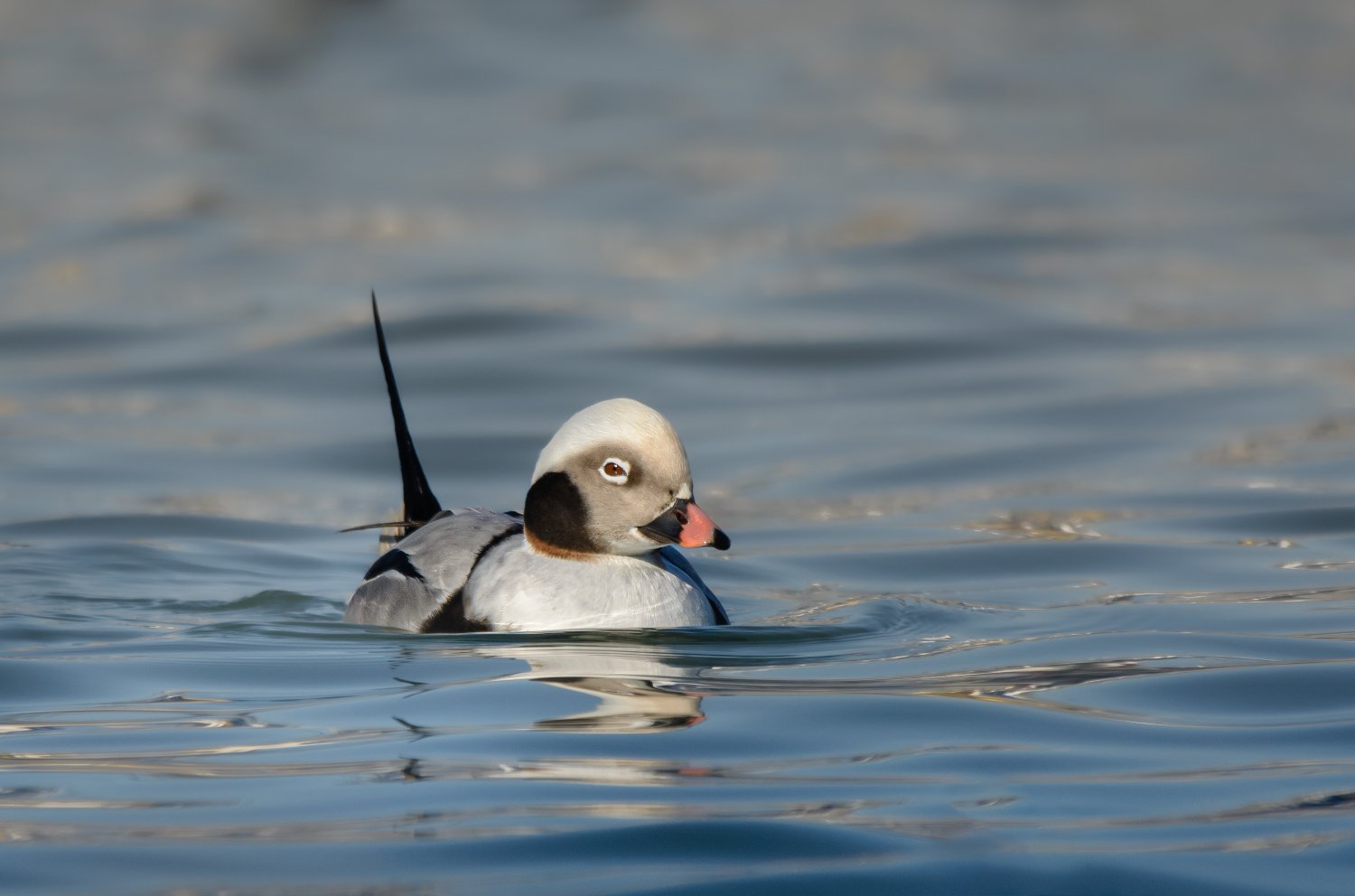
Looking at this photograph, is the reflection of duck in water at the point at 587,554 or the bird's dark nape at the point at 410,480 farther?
the bird's dark nape at the point at 410,480

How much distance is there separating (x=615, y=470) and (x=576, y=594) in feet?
1.48

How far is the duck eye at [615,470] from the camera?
6578mm

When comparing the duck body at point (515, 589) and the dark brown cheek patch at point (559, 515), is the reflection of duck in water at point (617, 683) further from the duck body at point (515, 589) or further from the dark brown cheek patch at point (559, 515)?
the dark brown cheek patch at point (559, 515)

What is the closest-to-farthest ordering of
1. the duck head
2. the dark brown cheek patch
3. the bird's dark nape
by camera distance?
the duck head → the dark brown cheek patch → the bird's dark nape

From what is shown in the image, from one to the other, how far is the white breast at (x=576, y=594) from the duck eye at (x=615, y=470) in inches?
14.1

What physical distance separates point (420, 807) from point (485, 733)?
30.1 inches

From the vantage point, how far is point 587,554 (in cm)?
684

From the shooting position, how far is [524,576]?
673 cm

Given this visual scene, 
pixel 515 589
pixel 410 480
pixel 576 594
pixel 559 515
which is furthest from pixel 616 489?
pixel 410 480

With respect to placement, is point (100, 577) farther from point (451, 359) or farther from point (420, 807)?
point (451, 359)

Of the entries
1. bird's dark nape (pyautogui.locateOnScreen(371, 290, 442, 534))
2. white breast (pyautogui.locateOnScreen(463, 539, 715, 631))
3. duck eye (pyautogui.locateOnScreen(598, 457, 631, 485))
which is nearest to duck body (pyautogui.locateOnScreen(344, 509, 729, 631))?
white breast (pyautogui.locateOnScreen(463, 539, 715, 631))

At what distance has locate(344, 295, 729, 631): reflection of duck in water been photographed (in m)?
6.59

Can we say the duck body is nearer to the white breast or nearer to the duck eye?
the white breast

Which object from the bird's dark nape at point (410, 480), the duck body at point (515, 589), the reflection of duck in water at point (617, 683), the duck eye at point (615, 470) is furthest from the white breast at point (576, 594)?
the bird's dark nape at point (410, 480)
